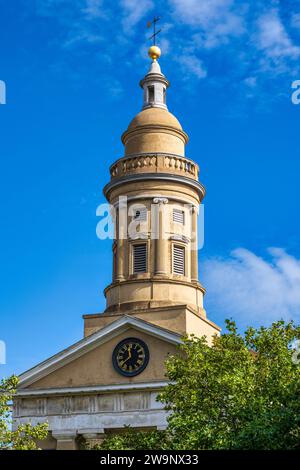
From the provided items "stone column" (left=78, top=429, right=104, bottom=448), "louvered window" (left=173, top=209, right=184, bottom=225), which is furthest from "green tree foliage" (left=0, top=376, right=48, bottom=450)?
"louvered window" (left=173, top=209, right=184, bottom=225)

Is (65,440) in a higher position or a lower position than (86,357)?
lower

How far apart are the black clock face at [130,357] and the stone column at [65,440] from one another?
12.7 feet

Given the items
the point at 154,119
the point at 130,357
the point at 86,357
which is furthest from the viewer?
the point at 154,119

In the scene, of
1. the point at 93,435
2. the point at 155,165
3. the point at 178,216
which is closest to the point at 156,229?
the point at 178,216

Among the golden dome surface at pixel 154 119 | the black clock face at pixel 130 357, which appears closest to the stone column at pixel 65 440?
the black clock face at pixel 130 357

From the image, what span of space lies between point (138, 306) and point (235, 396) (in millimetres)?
18887

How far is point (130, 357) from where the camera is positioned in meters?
52.1

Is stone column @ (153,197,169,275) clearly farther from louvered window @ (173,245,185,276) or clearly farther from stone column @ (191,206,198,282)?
stone column @ (191,206,198,282)

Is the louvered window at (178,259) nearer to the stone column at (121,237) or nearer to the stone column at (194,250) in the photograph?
the stone column at (194,250)

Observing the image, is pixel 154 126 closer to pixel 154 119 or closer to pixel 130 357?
pixel 154 119

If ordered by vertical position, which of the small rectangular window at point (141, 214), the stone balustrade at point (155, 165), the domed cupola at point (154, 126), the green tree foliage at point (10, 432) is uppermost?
the domed cupola at point (154, 126)

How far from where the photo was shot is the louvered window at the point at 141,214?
56719 millimetres
